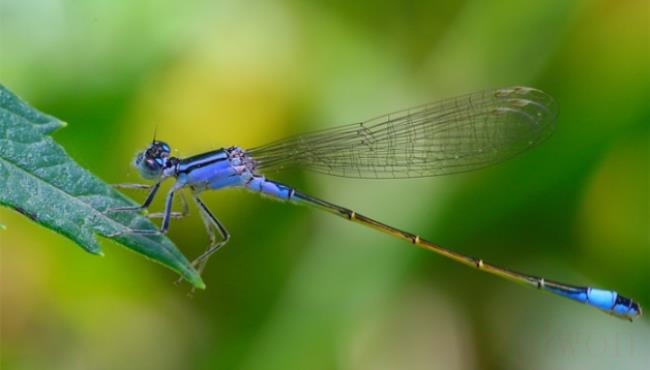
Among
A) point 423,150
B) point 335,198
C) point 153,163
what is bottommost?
point 153,163

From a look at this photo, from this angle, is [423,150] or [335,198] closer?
[423,150]

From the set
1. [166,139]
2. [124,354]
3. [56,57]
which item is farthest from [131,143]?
[124,354]

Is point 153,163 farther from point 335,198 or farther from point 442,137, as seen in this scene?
point 442,137

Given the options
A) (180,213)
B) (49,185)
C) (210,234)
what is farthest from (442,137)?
(49,185)

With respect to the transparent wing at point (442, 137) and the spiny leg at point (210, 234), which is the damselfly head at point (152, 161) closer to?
the spiny leg at point (210, 234)

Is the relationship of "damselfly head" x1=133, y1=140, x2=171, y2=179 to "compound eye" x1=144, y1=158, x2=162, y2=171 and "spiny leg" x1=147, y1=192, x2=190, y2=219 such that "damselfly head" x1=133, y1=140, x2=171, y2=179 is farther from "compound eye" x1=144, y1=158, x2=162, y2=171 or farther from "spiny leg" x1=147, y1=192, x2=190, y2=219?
"spiny leg" x1=147, y1=192, x2=190, y2=219

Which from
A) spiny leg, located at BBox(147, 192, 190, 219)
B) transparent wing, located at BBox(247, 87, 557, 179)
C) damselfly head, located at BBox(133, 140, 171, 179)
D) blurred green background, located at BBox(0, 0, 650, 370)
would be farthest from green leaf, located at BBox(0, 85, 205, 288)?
→ transparent wing, located at BBox(247, 87, 557, 179)

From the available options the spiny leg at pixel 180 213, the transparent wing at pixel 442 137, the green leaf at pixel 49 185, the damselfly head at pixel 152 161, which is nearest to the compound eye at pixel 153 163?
the damselfly head at pixel 152 161
